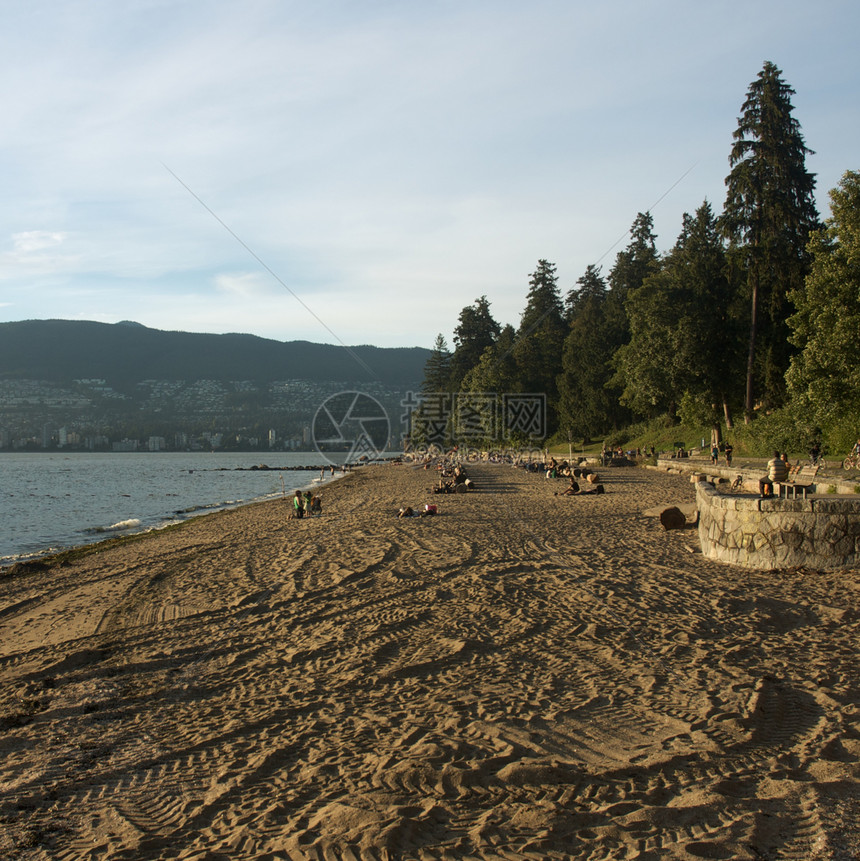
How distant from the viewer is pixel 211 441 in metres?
194

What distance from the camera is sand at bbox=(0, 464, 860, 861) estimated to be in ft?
12.4

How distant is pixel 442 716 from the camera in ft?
17.4

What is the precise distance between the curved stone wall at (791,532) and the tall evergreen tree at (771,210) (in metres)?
25.2

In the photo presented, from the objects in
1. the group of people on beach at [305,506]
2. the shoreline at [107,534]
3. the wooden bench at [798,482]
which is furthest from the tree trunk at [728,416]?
the shoreline at [107,534]

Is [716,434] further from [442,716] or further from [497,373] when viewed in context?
[442,716]

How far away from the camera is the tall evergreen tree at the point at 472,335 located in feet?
258

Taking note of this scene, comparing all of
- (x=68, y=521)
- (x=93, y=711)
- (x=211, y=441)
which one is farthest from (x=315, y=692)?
(x=211, y=441)

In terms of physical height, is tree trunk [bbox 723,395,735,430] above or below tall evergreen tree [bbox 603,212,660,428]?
below

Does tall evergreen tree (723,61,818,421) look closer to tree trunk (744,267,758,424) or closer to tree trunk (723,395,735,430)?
tree trunk (744,267,758,424)

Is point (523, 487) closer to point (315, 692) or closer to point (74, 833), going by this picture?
point (315, 692)

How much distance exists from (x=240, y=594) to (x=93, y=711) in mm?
4317

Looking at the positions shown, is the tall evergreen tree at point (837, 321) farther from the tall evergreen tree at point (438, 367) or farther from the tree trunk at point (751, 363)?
the tall evergreen tree at point (438, 367)

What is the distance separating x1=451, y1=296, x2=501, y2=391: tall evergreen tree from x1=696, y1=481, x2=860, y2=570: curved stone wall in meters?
68.3

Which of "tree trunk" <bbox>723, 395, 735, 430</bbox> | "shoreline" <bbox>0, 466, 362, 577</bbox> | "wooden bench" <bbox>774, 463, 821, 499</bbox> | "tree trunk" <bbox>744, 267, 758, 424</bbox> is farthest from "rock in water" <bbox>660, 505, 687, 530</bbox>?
"tree trunk" <bbox>723, 395, 735, 430</bbox>
